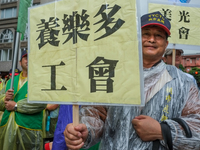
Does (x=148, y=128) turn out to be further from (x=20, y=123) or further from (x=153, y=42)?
(x=20, y=123)

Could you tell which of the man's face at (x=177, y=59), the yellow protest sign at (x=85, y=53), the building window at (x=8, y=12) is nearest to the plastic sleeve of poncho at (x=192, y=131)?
the yellow protest sign at (x=85, y=53)

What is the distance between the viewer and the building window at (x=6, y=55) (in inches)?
876

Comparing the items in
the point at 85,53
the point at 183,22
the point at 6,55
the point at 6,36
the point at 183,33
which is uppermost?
the point at 6,36

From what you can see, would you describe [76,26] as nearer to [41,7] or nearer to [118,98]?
[41,7]

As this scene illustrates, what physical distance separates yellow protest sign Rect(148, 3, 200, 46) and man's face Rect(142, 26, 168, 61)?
1.57 m

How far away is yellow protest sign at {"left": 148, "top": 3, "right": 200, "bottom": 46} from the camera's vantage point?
2850mm

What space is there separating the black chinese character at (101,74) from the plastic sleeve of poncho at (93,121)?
0.89ft

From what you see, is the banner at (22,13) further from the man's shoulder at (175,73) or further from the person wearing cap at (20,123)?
the man's shoulder at (175,73)

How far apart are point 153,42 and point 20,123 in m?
2.28

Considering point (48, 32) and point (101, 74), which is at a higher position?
point (48, 32)

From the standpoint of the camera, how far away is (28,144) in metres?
2.85

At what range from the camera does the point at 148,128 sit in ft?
3.83

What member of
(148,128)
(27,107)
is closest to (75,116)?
(148,128)

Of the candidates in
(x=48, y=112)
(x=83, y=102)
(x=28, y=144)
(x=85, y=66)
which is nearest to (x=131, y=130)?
(x=83, y=102)
